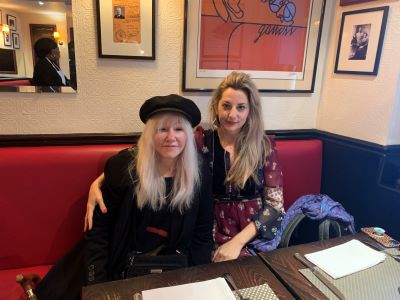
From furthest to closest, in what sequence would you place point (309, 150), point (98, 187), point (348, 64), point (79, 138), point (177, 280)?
point (309, 150) → point (348, 64) → point (79, 138) → point (98, 187) → point (177, 280)

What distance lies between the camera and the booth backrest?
1458 millimetres

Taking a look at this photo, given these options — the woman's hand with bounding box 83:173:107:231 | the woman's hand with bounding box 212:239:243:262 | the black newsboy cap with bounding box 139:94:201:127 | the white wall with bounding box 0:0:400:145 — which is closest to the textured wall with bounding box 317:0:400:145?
the white wall with bounding box 0:0:400:145

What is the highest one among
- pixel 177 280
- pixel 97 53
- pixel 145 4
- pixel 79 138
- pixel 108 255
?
pixel 145 4

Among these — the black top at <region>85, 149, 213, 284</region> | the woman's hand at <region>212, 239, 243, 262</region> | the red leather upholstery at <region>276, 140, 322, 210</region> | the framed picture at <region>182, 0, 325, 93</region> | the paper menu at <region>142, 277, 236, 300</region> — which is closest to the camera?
the paper menu at <region>142, 277, 236, 300</region>

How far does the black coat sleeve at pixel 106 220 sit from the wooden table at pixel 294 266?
24.5 inches

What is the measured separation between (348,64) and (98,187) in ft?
5.18

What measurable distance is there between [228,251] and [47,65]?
4.11ft

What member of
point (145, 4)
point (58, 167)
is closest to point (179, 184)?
point (58, 167)

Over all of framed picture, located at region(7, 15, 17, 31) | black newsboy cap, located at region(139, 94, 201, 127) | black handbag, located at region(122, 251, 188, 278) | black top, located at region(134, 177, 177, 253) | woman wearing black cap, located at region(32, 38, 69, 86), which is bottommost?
black handbag, located at region(122, 251, 188, 278)

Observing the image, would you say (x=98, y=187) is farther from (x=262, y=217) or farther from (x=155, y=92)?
(x=262, y=217)

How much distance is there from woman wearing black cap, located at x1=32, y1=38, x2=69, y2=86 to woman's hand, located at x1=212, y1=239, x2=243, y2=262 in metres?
1.15

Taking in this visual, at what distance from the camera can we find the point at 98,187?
53.5 inches

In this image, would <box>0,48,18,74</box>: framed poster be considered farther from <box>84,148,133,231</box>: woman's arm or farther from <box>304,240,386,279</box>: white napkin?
<box>304,240,386,279</box>: white napkin

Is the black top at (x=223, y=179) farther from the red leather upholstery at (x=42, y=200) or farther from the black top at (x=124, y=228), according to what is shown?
the red leather upholstery at (x=42, y=200)
